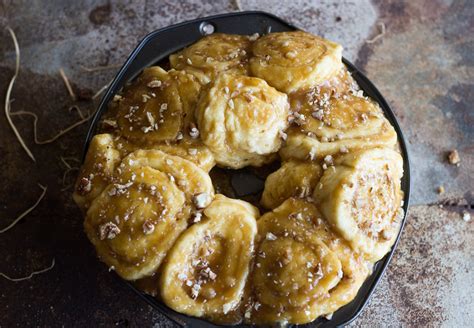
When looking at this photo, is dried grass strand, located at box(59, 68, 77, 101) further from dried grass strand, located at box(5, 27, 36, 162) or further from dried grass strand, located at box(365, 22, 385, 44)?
dried grass strand, located at box(365, 22, 385, 44)

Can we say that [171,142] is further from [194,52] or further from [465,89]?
[465,89]

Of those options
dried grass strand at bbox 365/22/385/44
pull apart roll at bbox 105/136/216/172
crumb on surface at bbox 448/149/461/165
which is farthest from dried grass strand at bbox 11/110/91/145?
crumb on surface at bbox 448/149/461/165

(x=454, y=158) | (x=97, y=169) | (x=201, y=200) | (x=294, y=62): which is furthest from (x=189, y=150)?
(x=454, y=158)

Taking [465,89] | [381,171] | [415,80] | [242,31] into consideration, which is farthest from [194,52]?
[465,89]

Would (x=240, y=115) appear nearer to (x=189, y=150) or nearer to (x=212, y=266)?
(x=189, y=150)

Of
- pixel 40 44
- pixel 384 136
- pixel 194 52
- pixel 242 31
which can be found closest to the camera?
pixel 384 136

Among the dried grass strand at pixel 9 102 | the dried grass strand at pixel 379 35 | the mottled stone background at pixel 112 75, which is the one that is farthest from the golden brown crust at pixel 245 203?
the dried grass strand at pixel 379 35

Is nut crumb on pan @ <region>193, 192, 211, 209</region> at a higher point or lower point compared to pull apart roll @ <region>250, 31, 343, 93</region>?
lower
